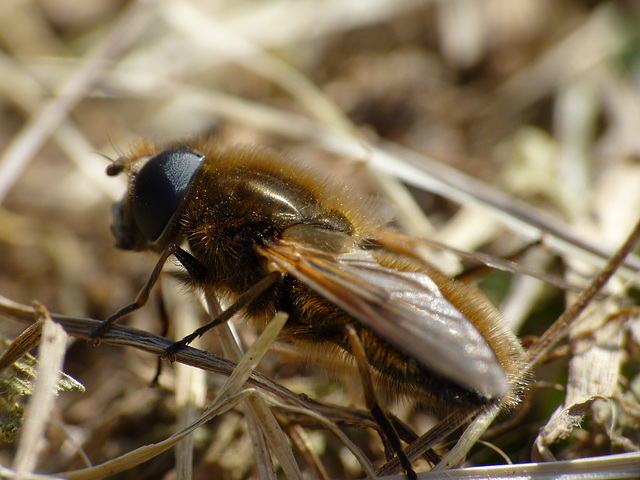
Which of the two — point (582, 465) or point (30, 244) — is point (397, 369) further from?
point (30, 244)

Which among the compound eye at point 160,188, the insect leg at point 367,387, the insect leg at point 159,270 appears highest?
the compound eye at point 160,188

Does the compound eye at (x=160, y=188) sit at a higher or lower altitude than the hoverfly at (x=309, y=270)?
higher

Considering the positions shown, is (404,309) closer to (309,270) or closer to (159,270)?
(309,270)

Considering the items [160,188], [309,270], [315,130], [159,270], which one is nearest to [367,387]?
[309,270]

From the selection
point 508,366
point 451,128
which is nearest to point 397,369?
point 508,366

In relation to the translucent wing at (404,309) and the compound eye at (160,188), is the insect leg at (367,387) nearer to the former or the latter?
the translucent wing at (404,309)

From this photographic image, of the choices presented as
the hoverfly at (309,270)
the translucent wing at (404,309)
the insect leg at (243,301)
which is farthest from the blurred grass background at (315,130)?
the translucent wing at (404,309)
